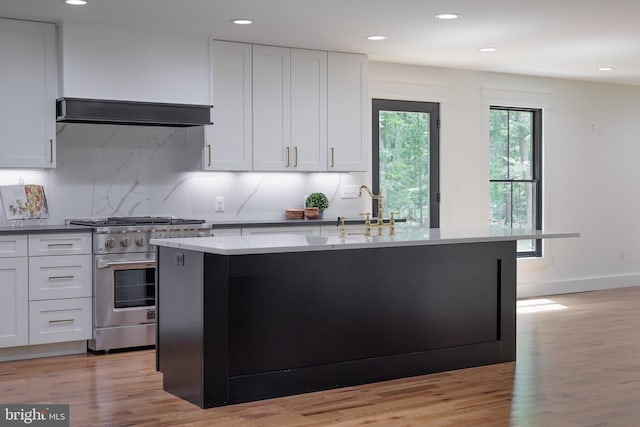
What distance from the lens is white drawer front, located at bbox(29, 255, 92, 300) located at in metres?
5.86

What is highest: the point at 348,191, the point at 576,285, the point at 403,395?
the point at 348,191

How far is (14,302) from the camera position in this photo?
19.0 ft

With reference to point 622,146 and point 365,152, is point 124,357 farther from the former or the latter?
point 622,146

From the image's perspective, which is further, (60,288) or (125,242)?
(125,242)

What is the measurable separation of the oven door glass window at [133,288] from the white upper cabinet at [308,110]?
1647mm

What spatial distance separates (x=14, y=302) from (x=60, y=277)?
0.35 metres

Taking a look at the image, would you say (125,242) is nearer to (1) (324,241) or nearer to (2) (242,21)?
(2) (242,21)

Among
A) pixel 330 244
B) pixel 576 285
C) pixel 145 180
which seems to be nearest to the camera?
pixel 330 244

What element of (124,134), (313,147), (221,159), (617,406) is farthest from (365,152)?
(617,406)

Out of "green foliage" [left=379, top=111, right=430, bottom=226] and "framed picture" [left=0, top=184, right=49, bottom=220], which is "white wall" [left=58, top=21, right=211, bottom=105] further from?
"green foliage" [left=379, top=111, right=430, bottom=226]

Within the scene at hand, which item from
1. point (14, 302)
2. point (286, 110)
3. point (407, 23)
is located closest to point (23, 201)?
point (14, 302)

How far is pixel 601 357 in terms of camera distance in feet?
19.2

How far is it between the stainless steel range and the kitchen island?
4.07 ft

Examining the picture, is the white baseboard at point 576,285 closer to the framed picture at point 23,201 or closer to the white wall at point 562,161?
the white wall at point 562,161
